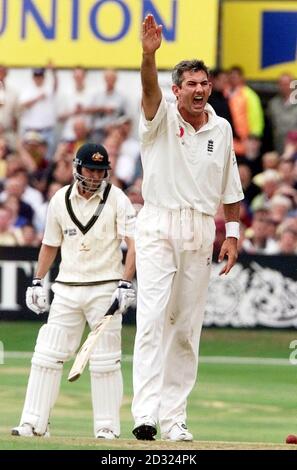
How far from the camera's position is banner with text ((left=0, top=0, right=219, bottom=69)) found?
69.2 feet

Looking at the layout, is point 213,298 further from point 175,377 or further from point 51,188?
point 175,377

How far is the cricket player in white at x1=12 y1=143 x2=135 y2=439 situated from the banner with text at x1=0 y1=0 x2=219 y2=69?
30.1ft

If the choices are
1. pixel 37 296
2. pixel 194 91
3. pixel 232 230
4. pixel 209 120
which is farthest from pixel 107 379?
pixel 194 91

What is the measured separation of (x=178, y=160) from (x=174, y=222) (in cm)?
41

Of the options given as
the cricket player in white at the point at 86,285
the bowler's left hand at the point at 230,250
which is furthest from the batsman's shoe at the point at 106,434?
the bowler's left hand at the point at 230,250

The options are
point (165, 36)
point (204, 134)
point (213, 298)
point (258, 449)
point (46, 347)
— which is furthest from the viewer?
point (165, 36)

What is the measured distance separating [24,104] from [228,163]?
1063 centimetres

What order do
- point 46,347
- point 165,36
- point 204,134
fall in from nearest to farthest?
point 204,134 → point 46,347 → point 165,36

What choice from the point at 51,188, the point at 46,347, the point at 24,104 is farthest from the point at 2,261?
the point at 46,347

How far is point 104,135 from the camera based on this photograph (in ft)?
69.8

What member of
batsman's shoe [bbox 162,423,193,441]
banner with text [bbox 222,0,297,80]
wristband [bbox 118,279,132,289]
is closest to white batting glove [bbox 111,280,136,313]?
wristband [bbox 118,279,132,289]

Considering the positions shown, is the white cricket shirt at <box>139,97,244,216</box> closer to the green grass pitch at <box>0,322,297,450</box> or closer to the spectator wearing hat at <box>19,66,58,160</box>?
the green grass pitch at <box>0,322,297,450</box>

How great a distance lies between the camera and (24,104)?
2139 centimetres

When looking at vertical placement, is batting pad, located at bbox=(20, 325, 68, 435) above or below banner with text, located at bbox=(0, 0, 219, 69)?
below
